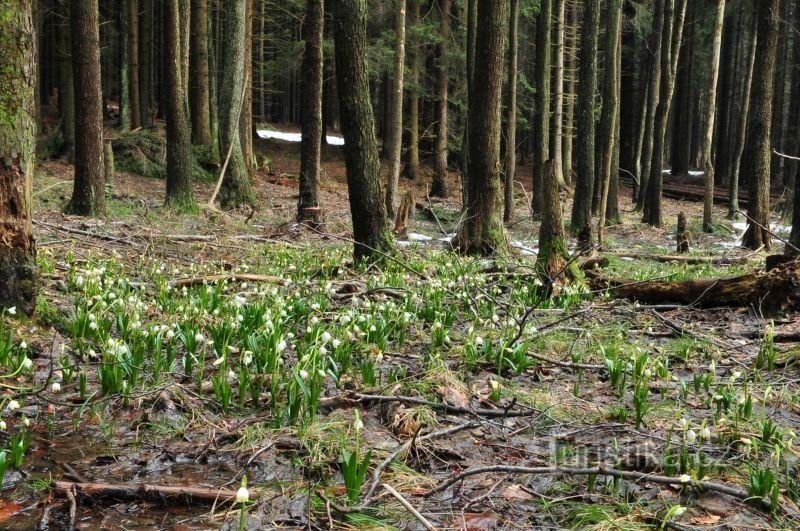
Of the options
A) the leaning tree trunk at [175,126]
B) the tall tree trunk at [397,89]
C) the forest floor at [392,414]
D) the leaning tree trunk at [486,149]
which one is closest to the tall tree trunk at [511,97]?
the tall tree trunk at [397,89]

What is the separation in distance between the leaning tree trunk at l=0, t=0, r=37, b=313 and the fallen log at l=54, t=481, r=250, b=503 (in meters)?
2.75

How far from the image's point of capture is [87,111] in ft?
40.9

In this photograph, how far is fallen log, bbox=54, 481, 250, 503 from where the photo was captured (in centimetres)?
316

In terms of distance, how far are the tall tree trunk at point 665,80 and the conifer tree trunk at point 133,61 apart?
56.6 feet

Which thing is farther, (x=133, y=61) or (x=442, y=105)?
(x=442, y=105)

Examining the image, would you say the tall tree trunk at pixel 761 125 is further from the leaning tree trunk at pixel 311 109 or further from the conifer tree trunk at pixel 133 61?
the conifer tree trunk at pixel 133 61

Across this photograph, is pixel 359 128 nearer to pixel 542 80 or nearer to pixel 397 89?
pixel 397 89

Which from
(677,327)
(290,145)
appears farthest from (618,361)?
(290,145)

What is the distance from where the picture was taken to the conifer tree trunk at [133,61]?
23.2 metres

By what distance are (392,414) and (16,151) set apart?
355 centimetres

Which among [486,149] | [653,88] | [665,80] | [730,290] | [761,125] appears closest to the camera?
[730,290]

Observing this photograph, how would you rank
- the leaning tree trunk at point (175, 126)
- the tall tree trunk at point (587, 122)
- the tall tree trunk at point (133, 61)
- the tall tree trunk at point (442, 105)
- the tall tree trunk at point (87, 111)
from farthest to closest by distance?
the tall tree trunk at point (442, 105), the tall tree trunk at point (133, 61), the tall tree trunk at point (587, 122), the leaning tree trunk at point (175, 126), the tall tree trunk at point (87, 111)

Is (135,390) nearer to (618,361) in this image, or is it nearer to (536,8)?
(618,361)

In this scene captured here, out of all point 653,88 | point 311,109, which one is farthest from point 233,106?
point 653,88
